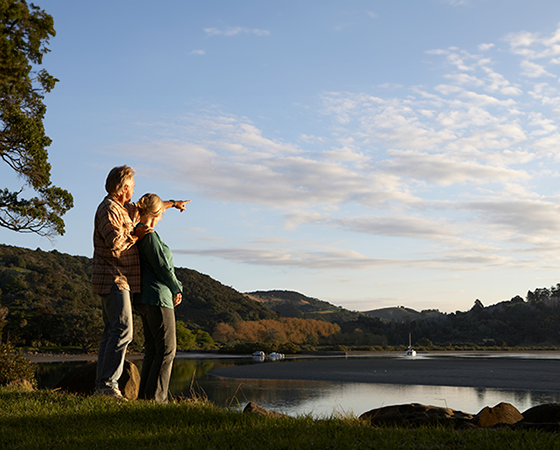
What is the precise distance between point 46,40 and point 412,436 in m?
14.2

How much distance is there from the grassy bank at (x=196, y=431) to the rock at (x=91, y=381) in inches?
51.5

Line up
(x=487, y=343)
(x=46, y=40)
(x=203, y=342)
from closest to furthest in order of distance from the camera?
(x=46, y=40) < (x=203, y=342) < (x=487, y=343)

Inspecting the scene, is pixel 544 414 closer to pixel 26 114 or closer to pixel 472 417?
pixel 472 417

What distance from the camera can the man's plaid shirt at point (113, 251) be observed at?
16.9ft

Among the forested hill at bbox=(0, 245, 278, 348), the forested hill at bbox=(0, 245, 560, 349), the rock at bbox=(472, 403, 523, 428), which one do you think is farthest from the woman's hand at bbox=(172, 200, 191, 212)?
the forested hill at bbox=(0, 245, 560, 349)

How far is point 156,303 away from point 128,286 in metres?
0.36

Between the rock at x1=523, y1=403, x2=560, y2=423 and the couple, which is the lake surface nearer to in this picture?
the couple

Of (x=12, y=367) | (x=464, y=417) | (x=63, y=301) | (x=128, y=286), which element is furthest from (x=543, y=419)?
(x=63, y=301)

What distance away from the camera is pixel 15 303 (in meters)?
69.3

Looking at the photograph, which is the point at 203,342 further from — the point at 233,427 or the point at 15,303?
the point at 233,427

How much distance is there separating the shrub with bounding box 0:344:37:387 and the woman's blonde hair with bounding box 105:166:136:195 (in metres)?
7.57

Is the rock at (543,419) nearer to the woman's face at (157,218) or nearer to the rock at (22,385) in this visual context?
the woman's face at (157,218)

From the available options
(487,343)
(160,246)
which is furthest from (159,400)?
(487,343)

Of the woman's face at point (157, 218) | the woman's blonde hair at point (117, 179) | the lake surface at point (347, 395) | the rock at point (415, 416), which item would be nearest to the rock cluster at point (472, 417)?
the rock at point (415, 416)
